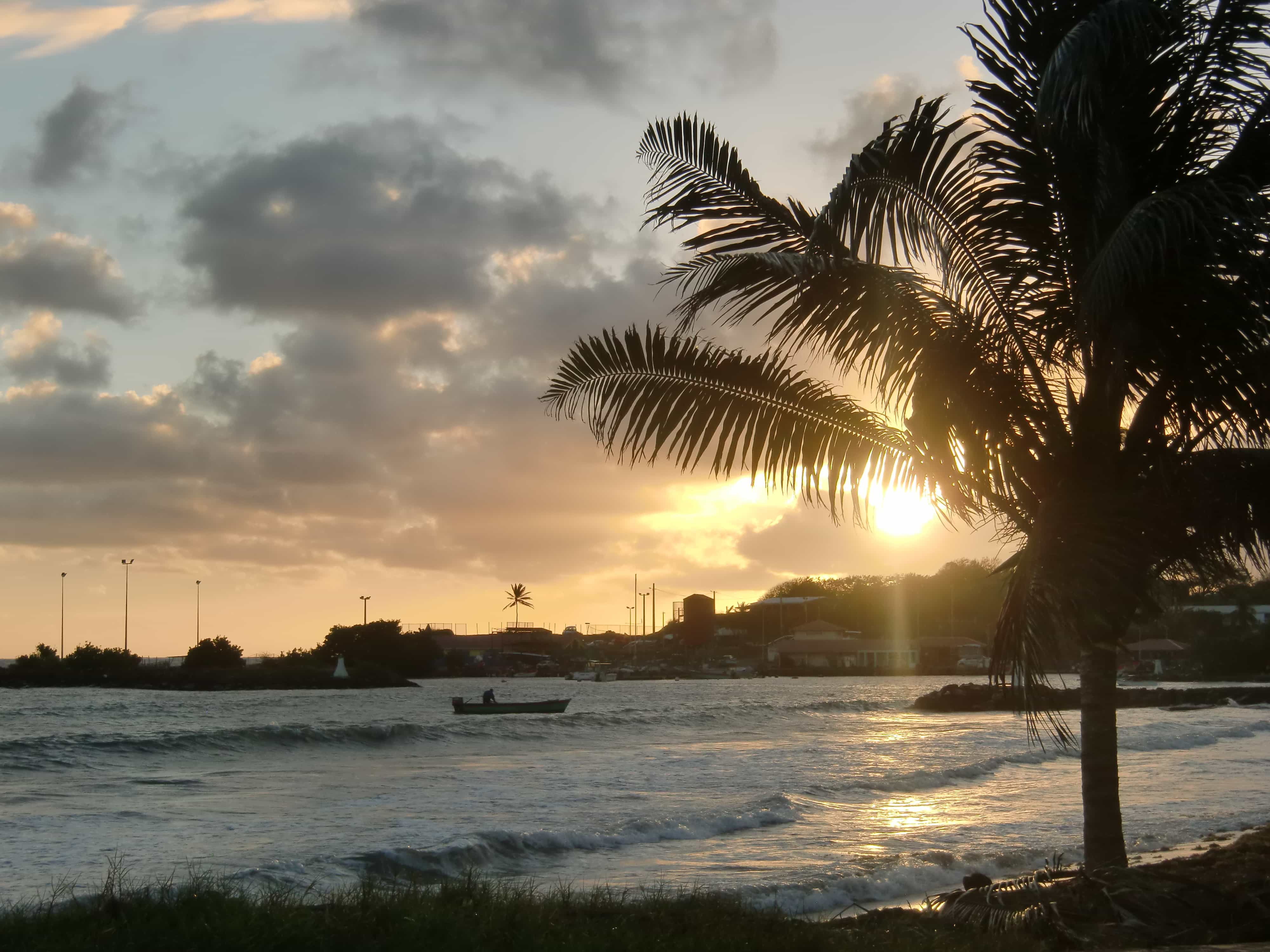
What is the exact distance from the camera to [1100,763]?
7801 mm

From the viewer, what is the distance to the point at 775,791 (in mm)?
23375

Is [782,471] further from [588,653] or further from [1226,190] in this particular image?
[588,653]

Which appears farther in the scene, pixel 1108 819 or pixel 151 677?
pixel 151 677

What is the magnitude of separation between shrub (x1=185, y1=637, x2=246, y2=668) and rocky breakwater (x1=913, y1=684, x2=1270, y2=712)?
244 feet

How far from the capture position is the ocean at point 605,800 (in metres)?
14.2

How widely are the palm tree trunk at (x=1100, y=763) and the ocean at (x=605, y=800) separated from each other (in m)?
4.18

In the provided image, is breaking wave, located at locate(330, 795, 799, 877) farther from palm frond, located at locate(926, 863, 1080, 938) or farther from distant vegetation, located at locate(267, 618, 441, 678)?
distant vegetation, located at locate(267, 618, 441, 678)

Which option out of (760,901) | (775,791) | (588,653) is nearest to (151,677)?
(588,653)

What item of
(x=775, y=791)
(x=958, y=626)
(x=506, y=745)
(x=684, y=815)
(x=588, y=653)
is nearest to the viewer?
(x=684, y=815)

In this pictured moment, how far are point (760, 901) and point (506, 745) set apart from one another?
2717cm

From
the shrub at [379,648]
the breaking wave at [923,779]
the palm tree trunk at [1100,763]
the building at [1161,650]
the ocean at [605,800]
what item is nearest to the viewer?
the palm tree trunk at [1100,763]

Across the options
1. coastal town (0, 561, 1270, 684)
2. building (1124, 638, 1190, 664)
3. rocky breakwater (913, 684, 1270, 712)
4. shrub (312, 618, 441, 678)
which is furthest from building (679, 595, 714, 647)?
rocky breakwater (913, 684, 1270, 712)

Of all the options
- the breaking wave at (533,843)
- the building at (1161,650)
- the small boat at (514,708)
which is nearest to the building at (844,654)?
the building at (1161,650)

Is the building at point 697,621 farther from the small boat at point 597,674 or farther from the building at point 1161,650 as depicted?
the building at point 1161,650
